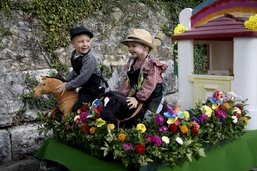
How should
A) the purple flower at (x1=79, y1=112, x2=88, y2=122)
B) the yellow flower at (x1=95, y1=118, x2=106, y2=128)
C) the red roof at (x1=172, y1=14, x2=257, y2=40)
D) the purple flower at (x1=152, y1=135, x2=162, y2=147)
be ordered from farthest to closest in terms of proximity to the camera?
the red roof at (x1=172, y1=14, x2=257, y2=40), the purple flower at (x1=79, y1=112, x2=88, y2=122), the yellow flower at (x1=95, y1=118, x2=106, y2=128), the purple flower at (x1=152, y1=135, x2=162, y2=147)

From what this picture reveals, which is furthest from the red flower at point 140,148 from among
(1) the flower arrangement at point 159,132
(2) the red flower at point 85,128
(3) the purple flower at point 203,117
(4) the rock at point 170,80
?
(4) the rock at point 170,80

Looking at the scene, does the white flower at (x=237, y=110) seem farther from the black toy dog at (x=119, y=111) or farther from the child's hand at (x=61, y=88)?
the child's hand at (x=61, y=88)

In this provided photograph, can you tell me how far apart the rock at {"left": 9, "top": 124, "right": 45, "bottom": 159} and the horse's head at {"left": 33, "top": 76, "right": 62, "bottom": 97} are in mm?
1442

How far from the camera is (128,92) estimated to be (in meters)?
3.69

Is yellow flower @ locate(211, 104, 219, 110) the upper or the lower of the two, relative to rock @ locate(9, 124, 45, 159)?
upper

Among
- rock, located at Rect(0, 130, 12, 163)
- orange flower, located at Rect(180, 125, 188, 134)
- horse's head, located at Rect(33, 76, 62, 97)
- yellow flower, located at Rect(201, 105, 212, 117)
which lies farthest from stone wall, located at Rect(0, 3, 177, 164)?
horse's head, located at Rect(33, 76, 62, 97)

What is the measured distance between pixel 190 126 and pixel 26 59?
3336 millimetres

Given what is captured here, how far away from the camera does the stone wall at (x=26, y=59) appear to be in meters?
5.13

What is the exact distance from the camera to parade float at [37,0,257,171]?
3002 millimetres

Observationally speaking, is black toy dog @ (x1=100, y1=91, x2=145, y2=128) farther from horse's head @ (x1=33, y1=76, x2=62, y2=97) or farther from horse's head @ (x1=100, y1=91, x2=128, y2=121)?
horse's head @ (x1=33, y1=76, x2=62, y2=97)

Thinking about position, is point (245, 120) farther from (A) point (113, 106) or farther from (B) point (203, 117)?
(A) point (113, 106)

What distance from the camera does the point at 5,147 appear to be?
4965 mm

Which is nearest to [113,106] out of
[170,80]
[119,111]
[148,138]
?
[119,111]

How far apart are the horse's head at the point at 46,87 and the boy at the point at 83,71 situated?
5cm
